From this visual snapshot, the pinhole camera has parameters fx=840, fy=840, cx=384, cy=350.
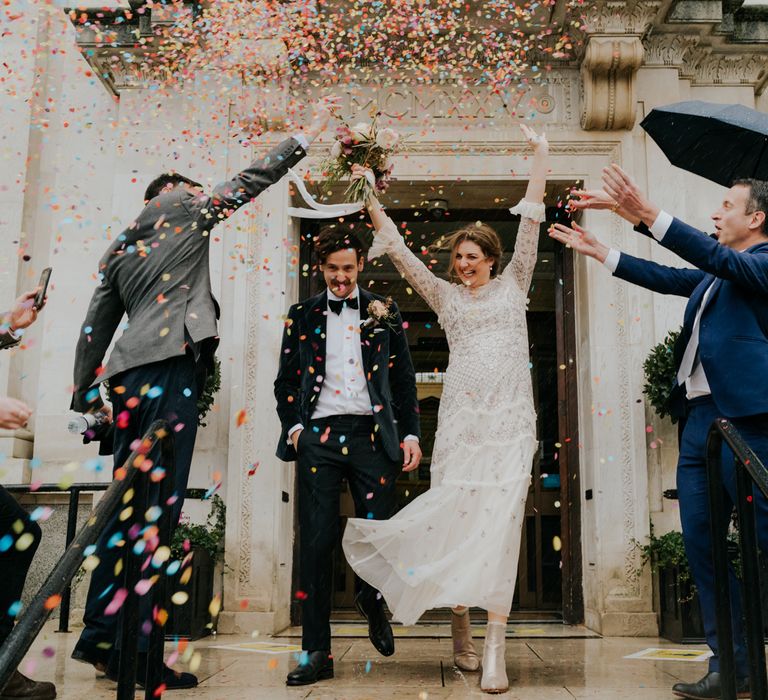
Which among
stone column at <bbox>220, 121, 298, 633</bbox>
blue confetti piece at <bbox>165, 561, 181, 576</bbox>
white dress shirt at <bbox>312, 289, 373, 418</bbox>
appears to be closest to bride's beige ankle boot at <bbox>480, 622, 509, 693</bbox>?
white dress shirt at <bbox>312, 289, 373, 418</bbox>

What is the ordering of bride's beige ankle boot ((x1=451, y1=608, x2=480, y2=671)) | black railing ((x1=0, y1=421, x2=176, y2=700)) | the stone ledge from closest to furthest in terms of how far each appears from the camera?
black railing ((x1=0, y1=421, x2=176, y2=700)) → bride's beige ankle boot ((x1=451, y1=608, x2=480, y2=671)) → the stone ledge

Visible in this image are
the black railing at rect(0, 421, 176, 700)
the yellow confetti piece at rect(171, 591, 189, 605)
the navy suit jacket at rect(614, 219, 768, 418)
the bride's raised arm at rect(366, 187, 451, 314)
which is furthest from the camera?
the yellow confetti piece at rect(171, 591, 189, 605)

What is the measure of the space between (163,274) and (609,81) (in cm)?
396

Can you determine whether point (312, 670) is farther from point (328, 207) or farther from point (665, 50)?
point (665, 50)

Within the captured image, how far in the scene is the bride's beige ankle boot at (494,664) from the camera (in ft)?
12.1

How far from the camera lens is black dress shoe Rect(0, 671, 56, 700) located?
341 centimetres

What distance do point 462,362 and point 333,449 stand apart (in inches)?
31.2

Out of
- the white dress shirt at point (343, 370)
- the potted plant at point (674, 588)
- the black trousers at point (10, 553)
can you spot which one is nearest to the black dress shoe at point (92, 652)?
the black trousers at point (10, 553)

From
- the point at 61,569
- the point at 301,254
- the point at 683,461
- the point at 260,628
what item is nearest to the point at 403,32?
the point at 301,254

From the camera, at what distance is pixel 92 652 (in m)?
3.70

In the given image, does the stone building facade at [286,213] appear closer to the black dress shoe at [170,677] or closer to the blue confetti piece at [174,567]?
the blue confetti piece at [174,567]

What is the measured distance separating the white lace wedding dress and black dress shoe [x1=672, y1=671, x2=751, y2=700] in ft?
2.73

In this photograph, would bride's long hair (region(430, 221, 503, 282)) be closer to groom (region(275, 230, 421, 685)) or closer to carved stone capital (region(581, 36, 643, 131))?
groom (region(275, 230, 421, 685))

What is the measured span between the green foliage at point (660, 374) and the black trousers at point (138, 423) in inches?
133
